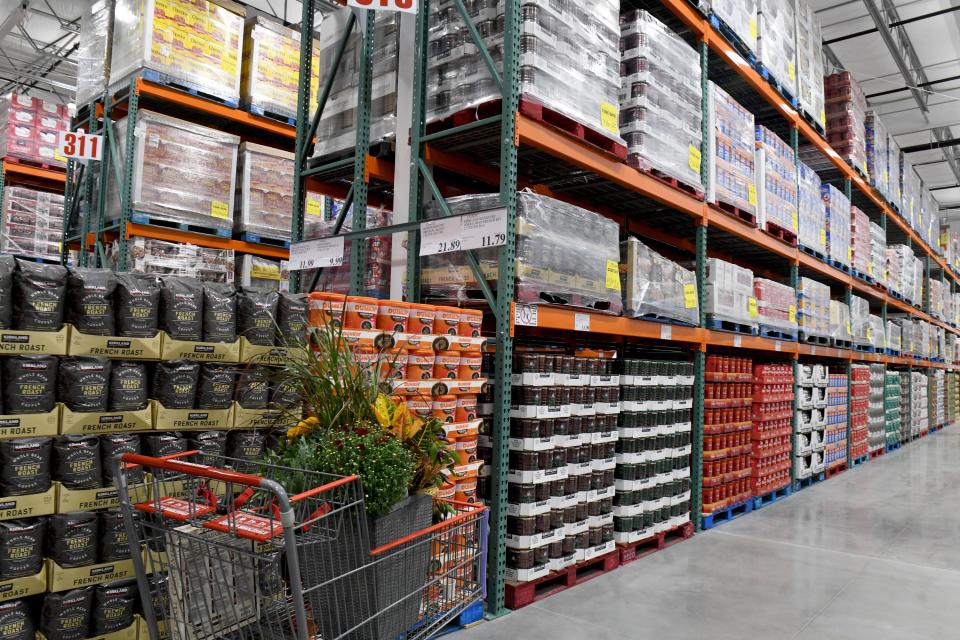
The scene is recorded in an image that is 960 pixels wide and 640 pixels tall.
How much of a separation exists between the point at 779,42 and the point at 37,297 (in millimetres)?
6960

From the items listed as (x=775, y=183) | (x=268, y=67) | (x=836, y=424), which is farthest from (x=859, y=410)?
(x=268, y=67)

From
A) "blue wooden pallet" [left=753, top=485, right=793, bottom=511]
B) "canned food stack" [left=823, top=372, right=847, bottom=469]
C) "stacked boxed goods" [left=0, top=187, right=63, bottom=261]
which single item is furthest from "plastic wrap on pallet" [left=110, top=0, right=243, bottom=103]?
"canned food stack" [left=823, top=372, right=847, bottom=469]

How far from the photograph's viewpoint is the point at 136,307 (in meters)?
2.66

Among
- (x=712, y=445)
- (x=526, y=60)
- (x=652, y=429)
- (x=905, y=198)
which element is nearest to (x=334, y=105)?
(x=526, y=60)

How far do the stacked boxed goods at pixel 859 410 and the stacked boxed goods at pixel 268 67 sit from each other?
817cm

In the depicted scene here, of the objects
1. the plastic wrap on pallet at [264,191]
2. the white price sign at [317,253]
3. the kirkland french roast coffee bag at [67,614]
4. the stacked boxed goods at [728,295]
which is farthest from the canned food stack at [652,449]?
the plastic wrap on pallet at [264,191]

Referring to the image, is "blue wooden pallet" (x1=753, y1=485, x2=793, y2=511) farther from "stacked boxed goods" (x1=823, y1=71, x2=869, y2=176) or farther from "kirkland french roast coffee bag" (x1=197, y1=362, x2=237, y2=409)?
"kirkland french roast coffee bag" (x1=197, y1=362, x2=237, y2=409)

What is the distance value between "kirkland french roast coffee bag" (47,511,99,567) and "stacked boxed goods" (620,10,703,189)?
12.2ft

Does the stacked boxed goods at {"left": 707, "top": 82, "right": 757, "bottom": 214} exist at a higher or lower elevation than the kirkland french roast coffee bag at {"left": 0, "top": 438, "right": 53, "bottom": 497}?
higher

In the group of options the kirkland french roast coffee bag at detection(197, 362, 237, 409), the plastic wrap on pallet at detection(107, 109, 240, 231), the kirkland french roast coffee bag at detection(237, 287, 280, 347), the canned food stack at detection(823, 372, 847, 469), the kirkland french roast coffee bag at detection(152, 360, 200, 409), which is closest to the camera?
the kirkland french roast coffee bag at detection(152, 360, 200, 409)

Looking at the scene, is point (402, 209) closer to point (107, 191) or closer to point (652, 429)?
point (652, 429)

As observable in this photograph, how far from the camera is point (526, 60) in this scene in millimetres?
3516

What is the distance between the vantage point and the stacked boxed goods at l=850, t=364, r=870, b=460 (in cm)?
932

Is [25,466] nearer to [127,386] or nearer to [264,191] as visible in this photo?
[127,386]
